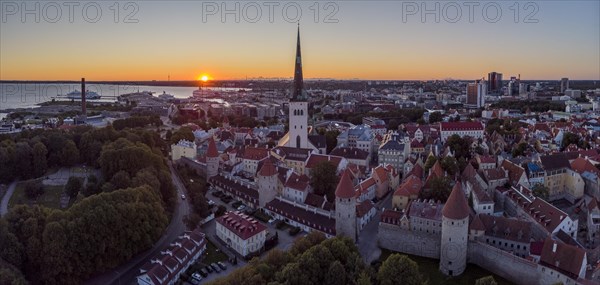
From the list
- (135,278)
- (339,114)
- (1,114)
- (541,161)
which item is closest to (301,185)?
(135,278)

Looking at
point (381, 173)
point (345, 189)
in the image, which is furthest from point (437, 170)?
point (345, 189)

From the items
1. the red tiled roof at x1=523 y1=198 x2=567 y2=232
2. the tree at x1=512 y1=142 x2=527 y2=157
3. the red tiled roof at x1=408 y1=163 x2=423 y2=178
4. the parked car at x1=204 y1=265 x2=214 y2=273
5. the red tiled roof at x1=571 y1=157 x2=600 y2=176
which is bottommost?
the parked car at x1=204 y1=265 x2=214 y2=273

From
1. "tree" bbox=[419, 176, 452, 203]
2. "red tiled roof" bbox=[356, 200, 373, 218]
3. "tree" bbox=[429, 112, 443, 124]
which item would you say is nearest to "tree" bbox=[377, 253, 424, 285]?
"red tiled roof" bbox=[356, 200, 373, 218]

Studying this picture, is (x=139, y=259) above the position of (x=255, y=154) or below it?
below

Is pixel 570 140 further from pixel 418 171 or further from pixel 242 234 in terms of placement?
pixel 242 234

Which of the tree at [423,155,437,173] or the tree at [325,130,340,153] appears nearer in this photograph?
the tree at [423,155,437,173]

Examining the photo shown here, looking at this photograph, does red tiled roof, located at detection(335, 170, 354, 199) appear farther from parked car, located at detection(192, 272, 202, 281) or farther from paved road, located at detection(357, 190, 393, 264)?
parked car, located at detection(192, 272, 202, 281)
